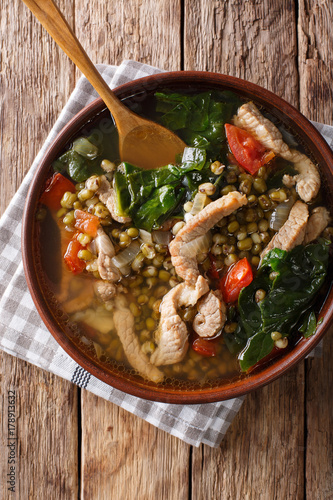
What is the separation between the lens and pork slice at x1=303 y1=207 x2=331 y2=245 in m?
3.46

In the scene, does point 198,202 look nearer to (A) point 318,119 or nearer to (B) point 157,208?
(B) point 157,208

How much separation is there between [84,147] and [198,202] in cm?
93

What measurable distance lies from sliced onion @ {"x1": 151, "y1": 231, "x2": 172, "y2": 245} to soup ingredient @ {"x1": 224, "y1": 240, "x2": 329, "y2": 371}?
669 millimetres

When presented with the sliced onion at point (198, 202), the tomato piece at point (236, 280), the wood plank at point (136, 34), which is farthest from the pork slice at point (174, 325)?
the wood plank at point (136, 34)

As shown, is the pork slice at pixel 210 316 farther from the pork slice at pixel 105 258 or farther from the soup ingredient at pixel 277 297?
the pork slice at pixel 105 258

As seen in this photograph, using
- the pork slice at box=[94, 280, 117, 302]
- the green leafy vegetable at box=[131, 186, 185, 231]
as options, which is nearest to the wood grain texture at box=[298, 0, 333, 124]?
the green leafy vegetable at box=[131, 186, 185, 231]

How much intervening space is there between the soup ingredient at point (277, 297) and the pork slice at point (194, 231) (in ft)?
1.34

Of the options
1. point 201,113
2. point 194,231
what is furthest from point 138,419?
point 201,113

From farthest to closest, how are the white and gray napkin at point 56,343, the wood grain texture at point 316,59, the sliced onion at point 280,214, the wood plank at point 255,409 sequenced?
the wood grain texture at point 316,59
the wood plank at point 255,409
the white and gray napkin at point 56,343
the sliced onion at point 280,214

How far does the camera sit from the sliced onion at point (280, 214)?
3.52 m

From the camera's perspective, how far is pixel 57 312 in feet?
11.5

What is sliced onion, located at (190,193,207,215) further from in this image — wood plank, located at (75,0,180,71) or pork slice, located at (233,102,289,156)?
wood plank, located at (75,0,180,71)

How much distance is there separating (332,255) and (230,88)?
1413 millimetres

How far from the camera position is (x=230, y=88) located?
3.46 metres
